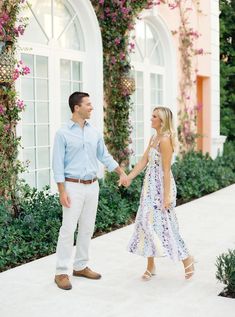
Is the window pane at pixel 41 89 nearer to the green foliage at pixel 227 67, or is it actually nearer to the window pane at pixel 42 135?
the window pane at pixel 42 135

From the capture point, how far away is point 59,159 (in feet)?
15.8

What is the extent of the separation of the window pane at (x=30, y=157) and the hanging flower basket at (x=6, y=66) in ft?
4.12

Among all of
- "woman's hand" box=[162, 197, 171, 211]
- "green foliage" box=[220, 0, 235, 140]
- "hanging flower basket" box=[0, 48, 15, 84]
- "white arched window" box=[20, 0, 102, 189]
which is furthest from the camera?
"green foliage" box=[220, 0, 235, 140]

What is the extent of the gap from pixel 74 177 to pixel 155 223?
0.83m

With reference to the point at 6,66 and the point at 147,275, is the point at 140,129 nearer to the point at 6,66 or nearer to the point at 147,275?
the point at 6,66

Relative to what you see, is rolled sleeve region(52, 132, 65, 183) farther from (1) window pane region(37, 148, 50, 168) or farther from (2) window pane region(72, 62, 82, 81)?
(2) window pane region(72, 62, 82, 81)

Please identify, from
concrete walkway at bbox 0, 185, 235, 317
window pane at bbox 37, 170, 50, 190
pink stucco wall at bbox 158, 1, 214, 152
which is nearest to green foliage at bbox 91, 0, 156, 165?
window pane at bbox 37, 170, 50, 190

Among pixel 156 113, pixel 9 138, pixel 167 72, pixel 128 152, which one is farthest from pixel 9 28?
pixel 167 72

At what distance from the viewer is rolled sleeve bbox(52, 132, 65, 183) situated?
15.7 ft

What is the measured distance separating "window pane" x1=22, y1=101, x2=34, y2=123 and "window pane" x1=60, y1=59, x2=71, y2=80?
2.64 feet

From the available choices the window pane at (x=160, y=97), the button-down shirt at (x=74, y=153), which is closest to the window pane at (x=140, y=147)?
the window pane at (x=160, y=97)

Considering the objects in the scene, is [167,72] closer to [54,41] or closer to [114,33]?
[114,33]

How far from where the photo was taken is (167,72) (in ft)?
37.4

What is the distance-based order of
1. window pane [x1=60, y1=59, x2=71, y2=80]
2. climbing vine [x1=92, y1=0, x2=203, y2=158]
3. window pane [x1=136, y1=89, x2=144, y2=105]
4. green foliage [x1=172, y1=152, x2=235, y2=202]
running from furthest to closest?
window pane [x1=136, y1=89, x2=144, y2=105] < green foliage [x1=172, y1=152, x2=235, y2=202] < climbing vine [x1=92, y1=0, x2=203, y2=158] < window pane [x1=60, y1=59, x2=71, y2=80]
